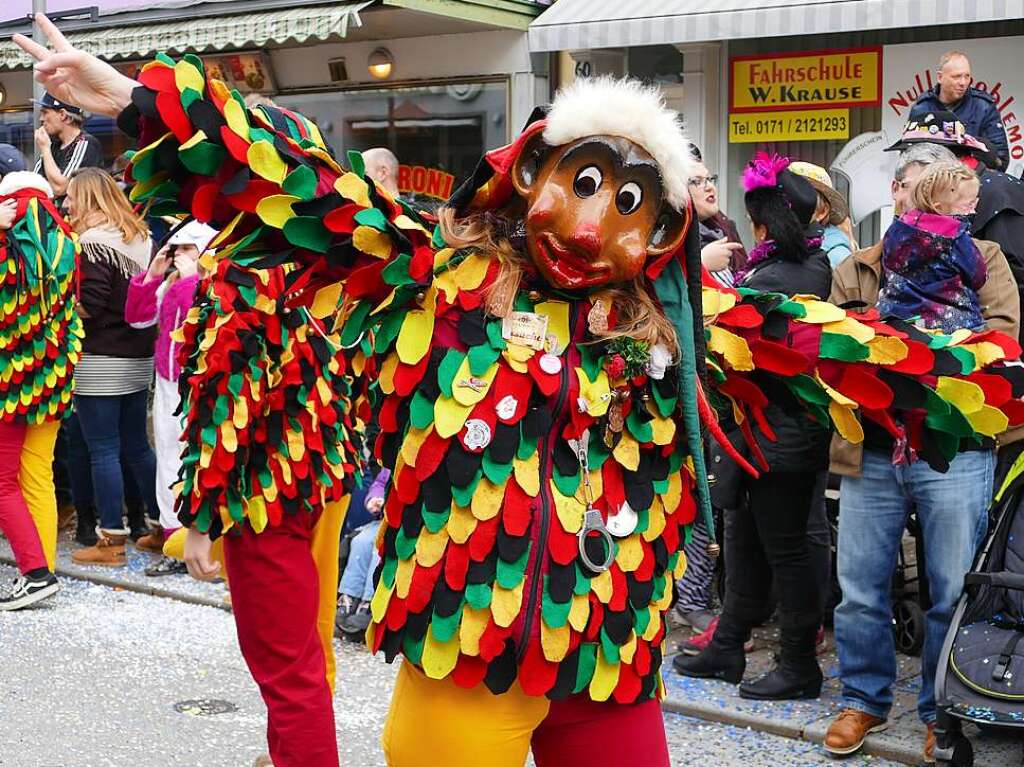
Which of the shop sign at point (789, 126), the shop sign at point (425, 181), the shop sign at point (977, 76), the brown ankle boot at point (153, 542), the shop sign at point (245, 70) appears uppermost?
the shop sign at point (245, 70)

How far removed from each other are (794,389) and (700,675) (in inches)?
114

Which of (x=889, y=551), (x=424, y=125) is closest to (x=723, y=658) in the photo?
(x=889, y=551)

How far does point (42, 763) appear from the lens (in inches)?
189

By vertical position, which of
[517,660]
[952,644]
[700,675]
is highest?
[517,660]

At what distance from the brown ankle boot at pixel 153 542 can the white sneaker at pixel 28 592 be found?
99cm

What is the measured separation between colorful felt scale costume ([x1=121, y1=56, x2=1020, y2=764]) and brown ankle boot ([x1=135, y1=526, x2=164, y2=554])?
536cm

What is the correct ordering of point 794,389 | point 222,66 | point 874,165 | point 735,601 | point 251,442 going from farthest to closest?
point 222,66, point 874,165, point 735,601, point 251,442, point 794,389

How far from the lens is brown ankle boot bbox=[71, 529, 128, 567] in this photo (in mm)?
7793

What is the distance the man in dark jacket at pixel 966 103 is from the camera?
271 inches

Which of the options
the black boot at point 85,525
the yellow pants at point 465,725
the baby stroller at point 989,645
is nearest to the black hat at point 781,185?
the baby stroller at point 989,645

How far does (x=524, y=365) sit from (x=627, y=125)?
1.64 feet

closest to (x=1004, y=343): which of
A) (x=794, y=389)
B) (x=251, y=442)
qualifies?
(x=794, y=389)

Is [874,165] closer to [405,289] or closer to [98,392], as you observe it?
[98,392]

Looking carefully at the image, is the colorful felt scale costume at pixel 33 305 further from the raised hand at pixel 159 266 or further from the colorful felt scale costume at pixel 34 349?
the raised hand at pixel 159 266
